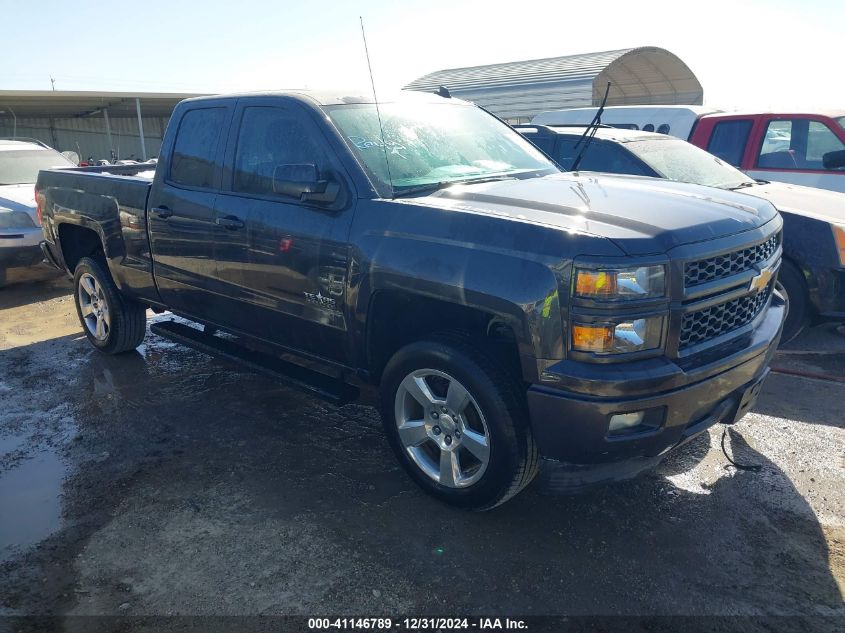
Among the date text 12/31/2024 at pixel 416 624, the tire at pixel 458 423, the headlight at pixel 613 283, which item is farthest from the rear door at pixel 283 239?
the date text 12/31/2024 at pixel 416 624

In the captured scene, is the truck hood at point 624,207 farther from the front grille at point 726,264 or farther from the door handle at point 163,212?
the door handle at point 163,212

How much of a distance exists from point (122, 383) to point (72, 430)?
2.76ft

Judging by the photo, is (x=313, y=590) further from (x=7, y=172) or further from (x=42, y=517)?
(x=7, y=172)

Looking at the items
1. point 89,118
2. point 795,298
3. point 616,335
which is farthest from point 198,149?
point 89,118

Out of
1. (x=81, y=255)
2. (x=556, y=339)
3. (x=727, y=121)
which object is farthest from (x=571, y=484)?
(x=727, y=121)

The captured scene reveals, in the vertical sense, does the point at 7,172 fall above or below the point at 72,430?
above

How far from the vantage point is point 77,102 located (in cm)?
2186

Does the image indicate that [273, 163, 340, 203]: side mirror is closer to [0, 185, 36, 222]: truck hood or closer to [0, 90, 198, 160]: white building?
[0, 185, 36, 222]: truck hood

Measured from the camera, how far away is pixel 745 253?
3131 millimetres

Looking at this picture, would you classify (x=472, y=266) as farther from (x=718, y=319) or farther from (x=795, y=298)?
(x=795, y=298)

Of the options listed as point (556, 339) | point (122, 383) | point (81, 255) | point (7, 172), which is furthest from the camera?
point (7, 172)

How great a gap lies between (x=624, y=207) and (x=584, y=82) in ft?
58.9

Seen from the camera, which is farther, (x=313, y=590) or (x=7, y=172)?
(x=7, y=172)

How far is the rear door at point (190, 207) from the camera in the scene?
4.31m
